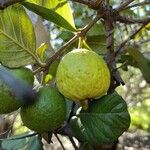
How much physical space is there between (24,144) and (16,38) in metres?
0.36

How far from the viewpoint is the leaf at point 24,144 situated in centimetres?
114

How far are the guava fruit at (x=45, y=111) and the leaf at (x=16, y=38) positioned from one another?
0.30ft

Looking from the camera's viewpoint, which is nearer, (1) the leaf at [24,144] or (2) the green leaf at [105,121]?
(2) the green leaf at [105,121]

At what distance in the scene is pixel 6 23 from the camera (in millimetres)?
950

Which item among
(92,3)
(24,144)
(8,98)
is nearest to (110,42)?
(92,3)

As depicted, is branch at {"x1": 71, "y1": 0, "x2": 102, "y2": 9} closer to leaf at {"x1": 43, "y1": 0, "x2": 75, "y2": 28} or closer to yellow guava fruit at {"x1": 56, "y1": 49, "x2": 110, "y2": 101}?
yellow guava fruit at {"x1": 56, "y1": 49, "x2": 110, "y2": 101}

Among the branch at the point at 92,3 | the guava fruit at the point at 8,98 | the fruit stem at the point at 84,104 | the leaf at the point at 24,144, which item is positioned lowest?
the leaf at the point at 24,144

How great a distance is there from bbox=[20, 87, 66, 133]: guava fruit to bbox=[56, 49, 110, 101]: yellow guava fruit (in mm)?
33

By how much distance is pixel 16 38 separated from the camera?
38.0 inches

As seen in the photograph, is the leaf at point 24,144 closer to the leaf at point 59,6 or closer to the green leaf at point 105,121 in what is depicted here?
the green leaf at point 105,121

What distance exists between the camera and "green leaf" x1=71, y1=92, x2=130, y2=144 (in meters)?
0.96

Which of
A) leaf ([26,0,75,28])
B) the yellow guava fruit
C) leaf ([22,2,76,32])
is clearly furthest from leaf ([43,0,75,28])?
the yellow guava fruit

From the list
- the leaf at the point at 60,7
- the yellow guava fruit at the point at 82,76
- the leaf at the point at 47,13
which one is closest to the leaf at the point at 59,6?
the leaf at the point at 60,7

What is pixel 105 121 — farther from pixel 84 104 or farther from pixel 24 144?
pixel 24 144
